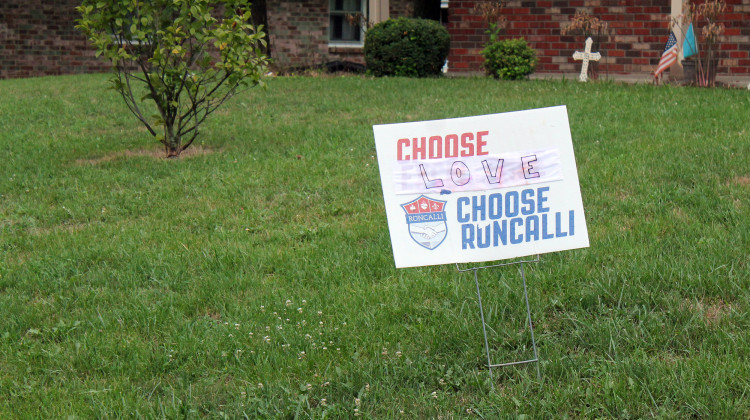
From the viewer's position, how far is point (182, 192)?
6.73 meters

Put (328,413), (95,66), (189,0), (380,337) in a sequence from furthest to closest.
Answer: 1. (95,66)
2. (189,0)
3. (380,337)
4. (328,413)

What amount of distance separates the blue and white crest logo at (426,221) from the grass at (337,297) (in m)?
0.64

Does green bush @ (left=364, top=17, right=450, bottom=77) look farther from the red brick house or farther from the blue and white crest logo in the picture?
the blue and white crest logo

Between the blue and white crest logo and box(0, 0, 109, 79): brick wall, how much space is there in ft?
61.6

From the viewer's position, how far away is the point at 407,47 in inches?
585

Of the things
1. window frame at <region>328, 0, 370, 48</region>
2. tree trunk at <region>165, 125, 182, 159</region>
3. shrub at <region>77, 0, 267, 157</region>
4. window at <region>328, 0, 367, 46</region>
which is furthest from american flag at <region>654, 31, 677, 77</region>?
window at <region>328, 0, 367, 46</region>

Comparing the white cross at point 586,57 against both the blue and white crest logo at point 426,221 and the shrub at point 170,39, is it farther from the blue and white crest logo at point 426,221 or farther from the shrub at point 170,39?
the blue and white crest logo at point 426,221

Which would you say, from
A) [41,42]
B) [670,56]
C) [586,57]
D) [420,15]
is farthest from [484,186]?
[41,42]

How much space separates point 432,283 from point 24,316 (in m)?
2.23

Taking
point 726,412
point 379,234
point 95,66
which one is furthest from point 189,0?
point 95,66

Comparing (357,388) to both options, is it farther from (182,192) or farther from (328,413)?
(182,192)

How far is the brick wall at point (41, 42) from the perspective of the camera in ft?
65.2

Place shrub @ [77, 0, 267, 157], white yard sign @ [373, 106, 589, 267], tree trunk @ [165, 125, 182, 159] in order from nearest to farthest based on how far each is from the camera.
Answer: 1. white yard sign @ [373, 106, 589, 267]
2. shrub @ [77, 0, 267, 157]
3. tree trunk @ [165, 125, 182, 159]

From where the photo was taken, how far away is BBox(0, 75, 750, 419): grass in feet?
10.6
